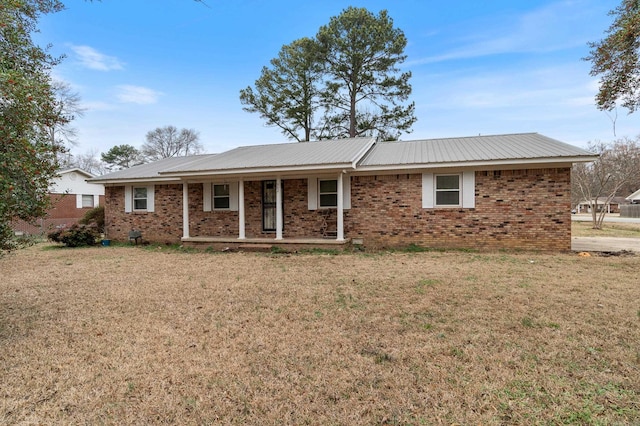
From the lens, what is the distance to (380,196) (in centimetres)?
1057

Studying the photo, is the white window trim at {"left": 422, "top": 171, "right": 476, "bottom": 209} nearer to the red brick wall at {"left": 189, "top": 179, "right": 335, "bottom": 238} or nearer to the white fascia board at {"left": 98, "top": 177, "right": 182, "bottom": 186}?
the red brick wall at {"left": 189, "top": 179, "right": 335, "bottom": 238}

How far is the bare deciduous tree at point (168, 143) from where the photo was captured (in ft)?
125

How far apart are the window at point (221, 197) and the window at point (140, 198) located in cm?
317

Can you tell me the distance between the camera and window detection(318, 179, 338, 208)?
11156 mm

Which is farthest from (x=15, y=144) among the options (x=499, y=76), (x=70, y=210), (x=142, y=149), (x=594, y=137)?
(x=142, y=149)

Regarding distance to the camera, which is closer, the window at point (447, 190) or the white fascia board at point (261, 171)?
the white fascia board at point (261, 171)

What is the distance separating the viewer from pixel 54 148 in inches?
146

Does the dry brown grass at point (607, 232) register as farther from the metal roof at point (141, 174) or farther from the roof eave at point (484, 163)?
the metal roof at point (141, 174)

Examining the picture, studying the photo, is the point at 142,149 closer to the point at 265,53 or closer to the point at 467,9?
the point at 265,53

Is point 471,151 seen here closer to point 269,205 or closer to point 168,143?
point 269,205

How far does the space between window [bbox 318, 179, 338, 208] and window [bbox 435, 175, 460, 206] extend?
126 inches

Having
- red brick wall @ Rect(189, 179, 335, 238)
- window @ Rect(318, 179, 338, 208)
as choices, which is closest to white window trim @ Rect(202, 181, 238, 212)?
red brick wall @ Rect(189, 179, 335, 238)

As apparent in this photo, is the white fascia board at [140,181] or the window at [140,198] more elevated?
the white fascia board at [140,181]

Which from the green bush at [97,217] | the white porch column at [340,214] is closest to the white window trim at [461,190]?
the white porch column at [340,214]
